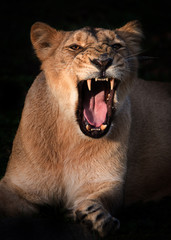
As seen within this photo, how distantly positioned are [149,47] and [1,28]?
112 inches

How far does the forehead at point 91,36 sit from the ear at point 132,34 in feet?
1.13

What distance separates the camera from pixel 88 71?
364 cm

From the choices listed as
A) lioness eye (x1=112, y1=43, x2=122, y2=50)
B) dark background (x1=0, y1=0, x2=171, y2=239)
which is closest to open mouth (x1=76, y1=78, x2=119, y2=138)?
lioness eye (x1=112, y1=43, x2=122, y2=50)

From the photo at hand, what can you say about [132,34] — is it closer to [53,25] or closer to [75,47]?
[75,47]

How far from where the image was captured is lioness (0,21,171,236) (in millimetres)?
3812

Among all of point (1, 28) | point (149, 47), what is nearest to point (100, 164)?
A: point (149, 47)

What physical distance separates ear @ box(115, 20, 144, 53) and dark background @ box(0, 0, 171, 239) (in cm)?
160

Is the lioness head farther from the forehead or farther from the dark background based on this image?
the dark background

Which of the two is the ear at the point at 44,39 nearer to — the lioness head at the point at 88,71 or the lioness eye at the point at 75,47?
the lioness head at the point at 88,71

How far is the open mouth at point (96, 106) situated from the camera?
3828 millimetres

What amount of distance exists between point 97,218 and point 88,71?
1109mm

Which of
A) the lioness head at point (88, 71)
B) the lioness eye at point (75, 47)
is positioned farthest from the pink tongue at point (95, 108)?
the lioness eye at point (75, 47)

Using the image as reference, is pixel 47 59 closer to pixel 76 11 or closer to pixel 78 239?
pixel 78 239

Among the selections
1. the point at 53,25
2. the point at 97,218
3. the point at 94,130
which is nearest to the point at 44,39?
the point at 94,130
